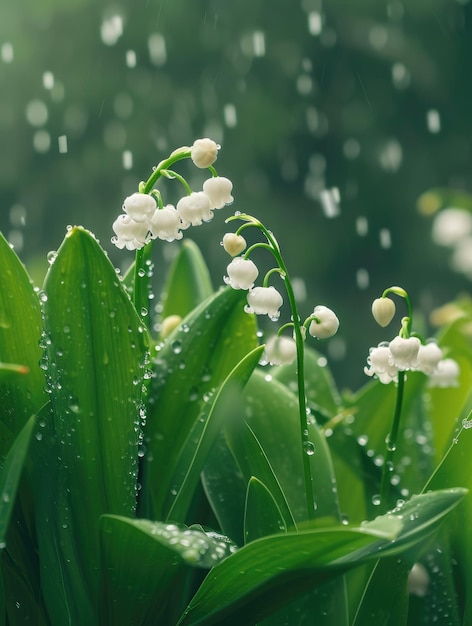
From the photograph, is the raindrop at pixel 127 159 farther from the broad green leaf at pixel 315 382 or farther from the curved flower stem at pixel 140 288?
the curved flower stem at pixel 140 288

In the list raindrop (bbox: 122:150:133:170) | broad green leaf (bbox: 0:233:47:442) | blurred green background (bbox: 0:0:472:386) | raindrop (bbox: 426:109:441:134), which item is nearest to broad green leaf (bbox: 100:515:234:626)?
broad green leaf (bbox: 0:233:47:442)

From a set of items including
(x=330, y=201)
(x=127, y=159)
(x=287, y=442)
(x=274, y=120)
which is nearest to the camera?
(x=287, y=442)

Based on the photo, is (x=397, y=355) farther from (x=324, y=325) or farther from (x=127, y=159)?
(x=127, y=159)

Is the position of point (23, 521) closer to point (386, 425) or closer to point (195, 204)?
point (195, 204)

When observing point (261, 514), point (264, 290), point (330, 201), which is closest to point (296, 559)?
point (261, 514)

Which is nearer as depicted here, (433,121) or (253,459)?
(253,459)

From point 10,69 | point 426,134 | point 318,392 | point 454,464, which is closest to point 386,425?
point 318,392
